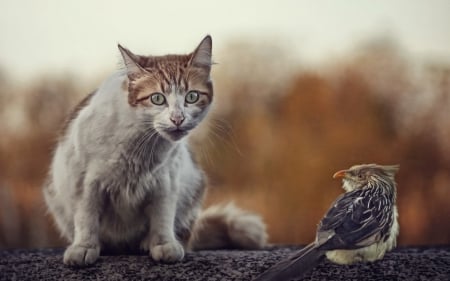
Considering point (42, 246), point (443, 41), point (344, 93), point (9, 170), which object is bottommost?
point (42, 246)

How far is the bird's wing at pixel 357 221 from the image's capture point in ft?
5.62

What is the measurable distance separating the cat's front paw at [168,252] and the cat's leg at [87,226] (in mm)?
162

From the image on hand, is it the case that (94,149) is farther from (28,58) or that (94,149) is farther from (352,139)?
(352,139)

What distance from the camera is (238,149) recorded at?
79.5 inches

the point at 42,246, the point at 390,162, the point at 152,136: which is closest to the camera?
the point at 152,136

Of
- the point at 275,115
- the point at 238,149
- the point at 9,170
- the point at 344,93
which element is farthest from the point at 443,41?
the point at 9,170

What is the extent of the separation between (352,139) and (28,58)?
105cm

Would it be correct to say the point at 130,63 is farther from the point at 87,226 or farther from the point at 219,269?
the point at 219,269

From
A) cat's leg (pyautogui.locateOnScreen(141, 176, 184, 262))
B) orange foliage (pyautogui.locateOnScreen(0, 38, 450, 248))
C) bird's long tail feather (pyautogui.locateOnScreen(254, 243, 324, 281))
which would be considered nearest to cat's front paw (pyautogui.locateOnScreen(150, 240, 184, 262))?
cat's leg (pyautogui.locateOnScreen(141, 176, 184, 262))

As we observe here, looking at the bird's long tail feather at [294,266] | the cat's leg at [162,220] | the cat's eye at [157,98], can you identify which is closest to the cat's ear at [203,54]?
the cat's eye at [157,98]

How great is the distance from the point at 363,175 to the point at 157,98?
63 centimetres

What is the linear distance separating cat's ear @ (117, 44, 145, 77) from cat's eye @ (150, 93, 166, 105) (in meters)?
0.09

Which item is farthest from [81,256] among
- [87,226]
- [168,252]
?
[168,252]

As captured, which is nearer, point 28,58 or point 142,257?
point 142,257
